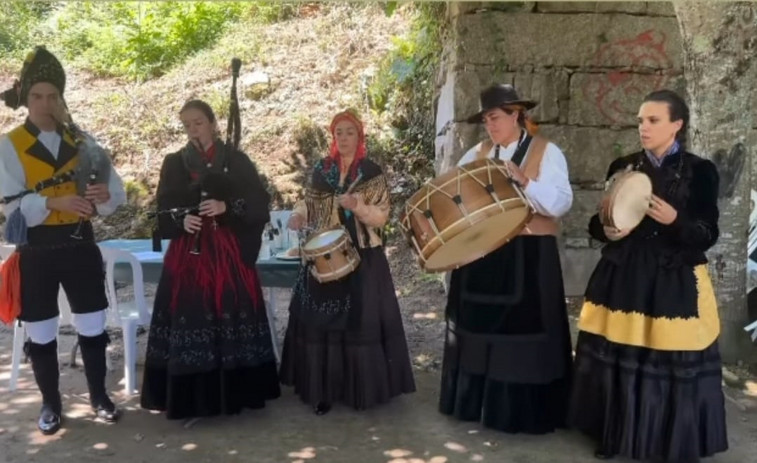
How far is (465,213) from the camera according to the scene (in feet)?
11.0

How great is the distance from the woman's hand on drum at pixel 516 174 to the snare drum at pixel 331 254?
907 millimetres

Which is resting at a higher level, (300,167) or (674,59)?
(674,59)

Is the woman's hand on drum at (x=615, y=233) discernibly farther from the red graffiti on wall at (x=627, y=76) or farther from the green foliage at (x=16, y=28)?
the green foliage at (x=16, y=28)

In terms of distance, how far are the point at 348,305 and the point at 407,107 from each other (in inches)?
241

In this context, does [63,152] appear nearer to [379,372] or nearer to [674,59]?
[379,372]

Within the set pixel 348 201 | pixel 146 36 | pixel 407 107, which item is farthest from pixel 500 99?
pixel 146 36

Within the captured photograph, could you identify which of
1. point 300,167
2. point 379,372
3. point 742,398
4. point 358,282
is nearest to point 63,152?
point 358,282

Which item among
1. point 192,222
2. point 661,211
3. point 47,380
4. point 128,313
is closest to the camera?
point 661,211

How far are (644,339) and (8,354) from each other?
4.45 metres

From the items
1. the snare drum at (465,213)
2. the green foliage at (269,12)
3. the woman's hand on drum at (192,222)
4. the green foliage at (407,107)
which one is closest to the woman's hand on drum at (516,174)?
the snare drum at (465,213)

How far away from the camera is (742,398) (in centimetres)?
443

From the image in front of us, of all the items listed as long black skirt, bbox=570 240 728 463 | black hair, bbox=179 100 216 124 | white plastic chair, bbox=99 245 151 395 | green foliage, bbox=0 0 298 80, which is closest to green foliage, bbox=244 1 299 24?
green foliage, bbox=0 0 298 80

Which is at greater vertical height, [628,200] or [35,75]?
[35,75]

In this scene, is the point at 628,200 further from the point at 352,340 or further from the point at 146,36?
the point at 146,36
